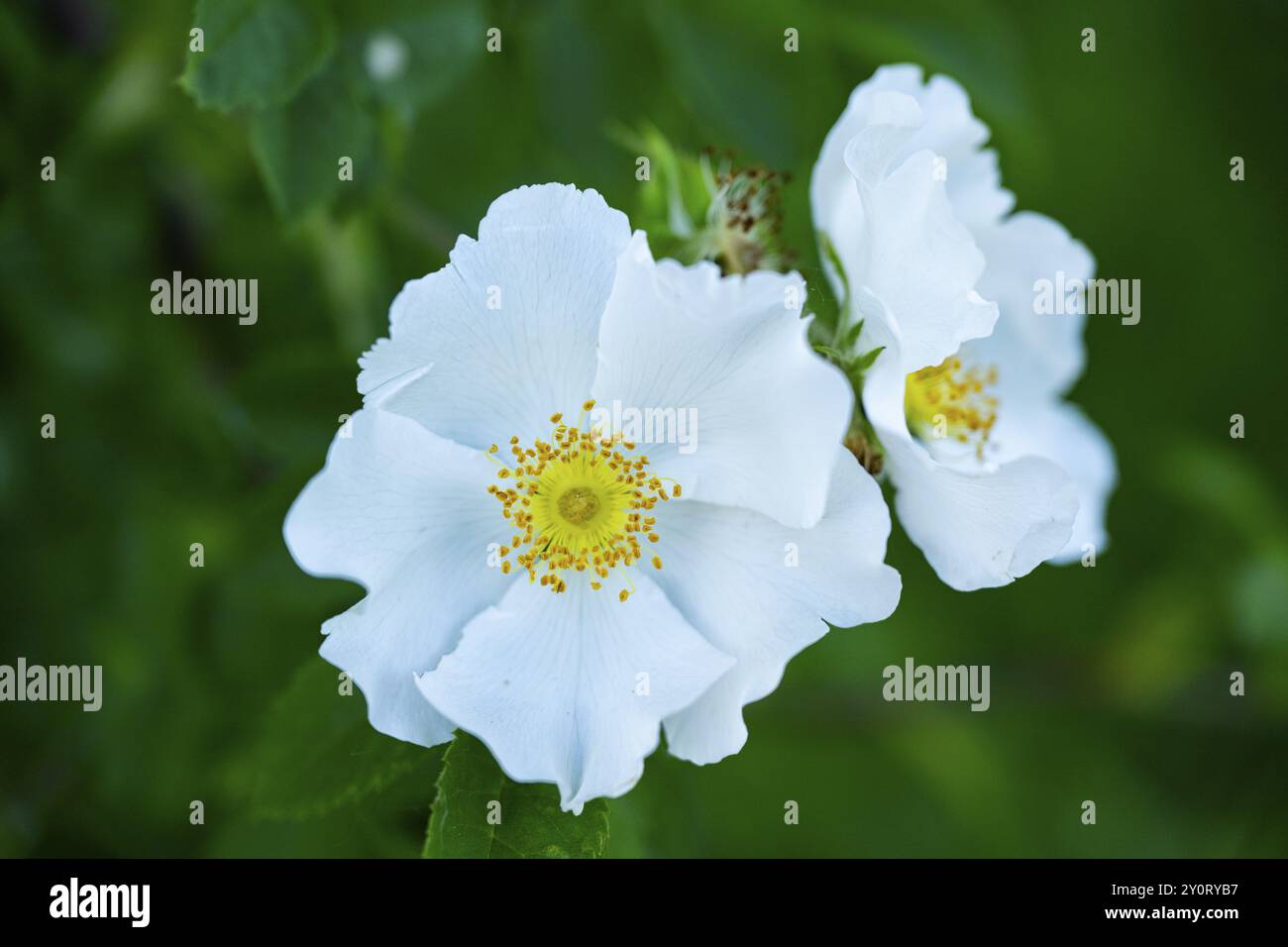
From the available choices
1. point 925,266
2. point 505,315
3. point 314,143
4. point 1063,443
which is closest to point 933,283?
point 925,266

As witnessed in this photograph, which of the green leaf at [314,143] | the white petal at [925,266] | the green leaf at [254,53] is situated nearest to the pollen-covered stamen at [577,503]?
the white petal at [925,266]

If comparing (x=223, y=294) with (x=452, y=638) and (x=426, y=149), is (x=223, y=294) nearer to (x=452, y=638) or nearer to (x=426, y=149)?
(x=426, y=149)

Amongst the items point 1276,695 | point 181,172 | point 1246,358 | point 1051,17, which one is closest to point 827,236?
point 181,172

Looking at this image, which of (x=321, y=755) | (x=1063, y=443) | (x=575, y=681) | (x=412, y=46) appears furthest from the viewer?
(x=1063, y=443)

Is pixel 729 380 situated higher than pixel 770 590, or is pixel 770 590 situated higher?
pixel 729 380

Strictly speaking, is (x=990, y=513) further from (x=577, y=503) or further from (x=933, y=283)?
(x=577, y=503)

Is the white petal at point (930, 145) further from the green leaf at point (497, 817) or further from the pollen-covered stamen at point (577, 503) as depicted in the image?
the green leaf at point (497, 817)

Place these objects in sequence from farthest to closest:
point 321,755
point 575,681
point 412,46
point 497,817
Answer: point 412,46 < point 321,755 < point 575,681 < point 497,817
